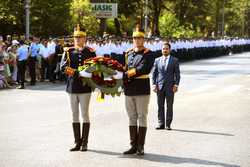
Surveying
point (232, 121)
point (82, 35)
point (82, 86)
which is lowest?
point (232, 121)

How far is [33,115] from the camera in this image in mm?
15234

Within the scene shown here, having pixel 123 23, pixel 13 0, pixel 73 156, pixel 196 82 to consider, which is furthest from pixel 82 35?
pixel 123 23

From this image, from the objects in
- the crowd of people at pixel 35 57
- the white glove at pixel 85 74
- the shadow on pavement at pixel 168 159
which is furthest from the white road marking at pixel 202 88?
the white glove at pixel 85 74

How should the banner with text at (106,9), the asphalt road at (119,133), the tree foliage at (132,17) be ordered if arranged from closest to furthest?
the asphalt road at (119,133), the banner with text at (106,9), the tree foliage at (132,17)

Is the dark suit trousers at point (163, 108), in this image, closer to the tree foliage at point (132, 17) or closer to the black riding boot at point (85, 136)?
the tree foliage at point (132, 17)

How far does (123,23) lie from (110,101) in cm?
5204

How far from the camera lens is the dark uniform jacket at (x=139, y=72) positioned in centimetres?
1040

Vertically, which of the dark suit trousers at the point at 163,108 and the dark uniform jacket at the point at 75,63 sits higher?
the dark uniform jacket at the point at 75,63

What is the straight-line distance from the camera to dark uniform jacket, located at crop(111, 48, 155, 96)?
409 inches

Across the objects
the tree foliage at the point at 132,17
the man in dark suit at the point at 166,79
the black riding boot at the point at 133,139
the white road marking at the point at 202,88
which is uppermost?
the tree foliage at the point at 132,17

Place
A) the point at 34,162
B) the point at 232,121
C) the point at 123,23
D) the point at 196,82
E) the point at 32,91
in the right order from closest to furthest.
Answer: the point at 34,162 → the point at 232,121 → the point at 32,91 → the point at 196,82 → the point at 123,23

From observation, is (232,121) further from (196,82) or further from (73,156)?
(196,82)

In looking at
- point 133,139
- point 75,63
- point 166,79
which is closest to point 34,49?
point 166,79

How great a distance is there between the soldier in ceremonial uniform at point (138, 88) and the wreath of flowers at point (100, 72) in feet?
0.49
